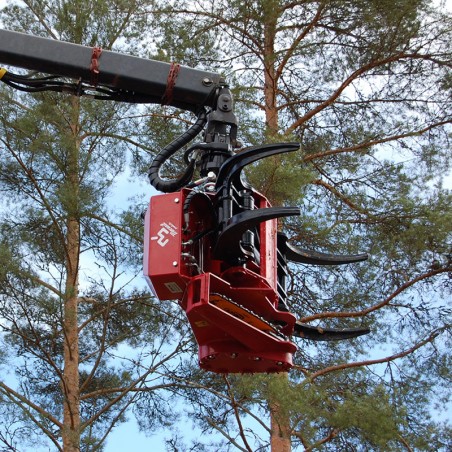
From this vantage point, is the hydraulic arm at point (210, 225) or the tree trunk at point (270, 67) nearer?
the hydraulic arm at point (210, 225)

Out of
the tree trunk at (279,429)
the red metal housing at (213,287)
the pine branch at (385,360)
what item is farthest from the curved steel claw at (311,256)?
the pine branch at (385,360)

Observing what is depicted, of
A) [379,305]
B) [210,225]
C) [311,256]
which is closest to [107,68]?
[210,225]

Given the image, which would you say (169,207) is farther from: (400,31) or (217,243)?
(400,31)

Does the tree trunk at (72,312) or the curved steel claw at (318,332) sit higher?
the tree trunk at (72,312)

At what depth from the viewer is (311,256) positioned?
565 cm

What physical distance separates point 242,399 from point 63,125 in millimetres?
4281

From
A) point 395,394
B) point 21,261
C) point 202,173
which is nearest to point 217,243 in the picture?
point 202,173

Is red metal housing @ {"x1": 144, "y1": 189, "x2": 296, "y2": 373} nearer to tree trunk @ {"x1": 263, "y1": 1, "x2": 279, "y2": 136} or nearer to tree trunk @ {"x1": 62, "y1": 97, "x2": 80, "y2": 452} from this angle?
tree trunk @ {"x1": 62, "y1": 97, "x2": 80, "y2": 452}

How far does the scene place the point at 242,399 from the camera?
916 cm

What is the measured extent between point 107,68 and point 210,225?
1.29 m

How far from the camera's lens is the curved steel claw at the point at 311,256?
561 cm

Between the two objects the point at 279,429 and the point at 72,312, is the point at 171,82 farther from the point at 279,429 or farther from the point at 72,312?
the point at 72,312

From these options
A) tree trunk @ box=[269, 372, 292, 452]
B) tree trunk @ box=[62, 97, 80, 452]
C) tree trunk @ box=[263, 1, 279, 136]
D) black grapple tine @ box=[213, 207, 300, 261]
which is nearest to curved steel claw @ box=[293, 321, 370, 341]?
black grapple tine @ box=[213, 207, 300, 261]

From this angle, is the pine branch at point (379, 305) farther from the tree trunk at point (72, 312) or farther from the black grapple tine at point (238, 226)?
the black grapple tine at point (238, 226)
